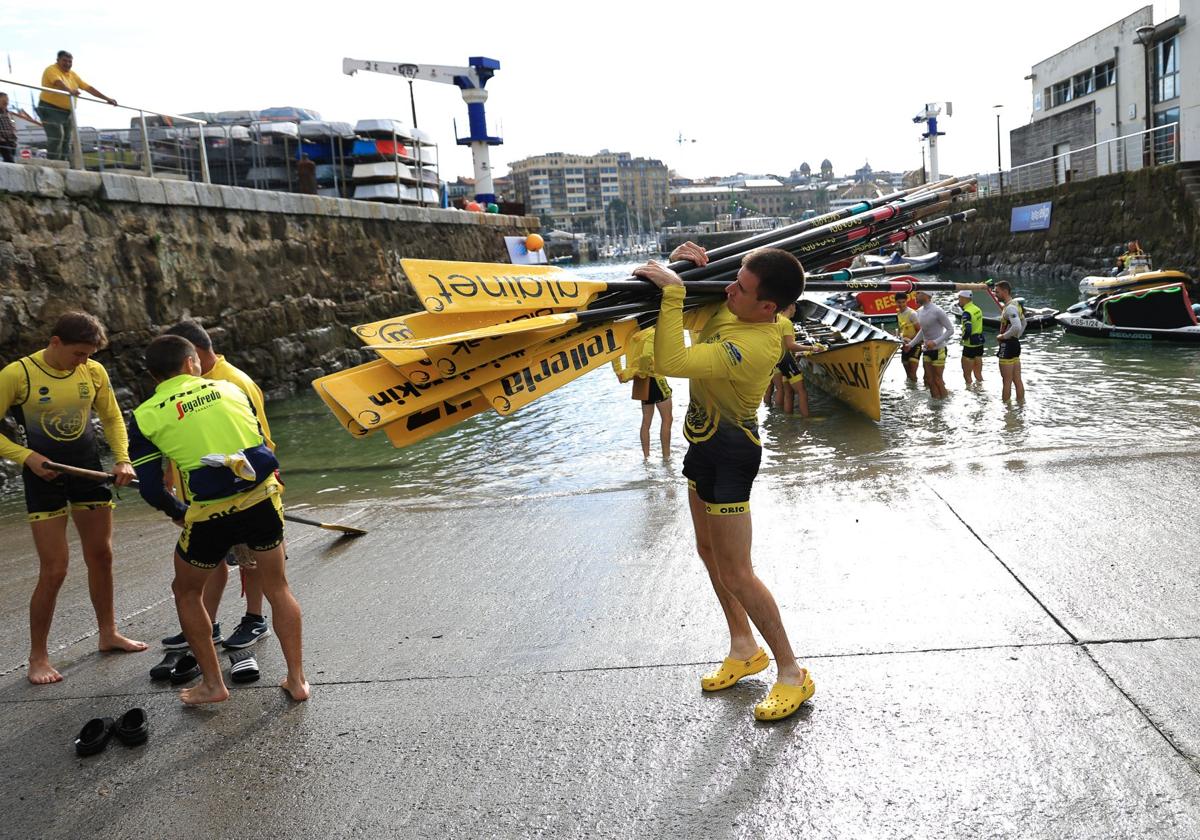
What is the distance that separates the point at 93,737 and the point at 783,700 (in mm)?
2959

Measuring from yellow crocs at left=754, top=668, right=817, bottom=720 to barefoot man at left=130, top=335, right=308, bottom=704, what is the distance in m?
2.16

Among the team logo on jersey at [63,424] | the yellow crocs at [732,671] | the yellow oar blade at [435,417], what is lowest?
the yellow crocs at [732,671]

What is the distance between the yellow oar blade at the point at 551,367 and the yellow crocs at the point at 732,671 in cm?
156

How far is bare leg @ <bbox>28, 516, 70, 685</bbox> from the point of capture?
4574 millimetres

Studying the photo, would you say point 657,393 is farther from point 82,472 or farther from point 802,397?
point 82,472

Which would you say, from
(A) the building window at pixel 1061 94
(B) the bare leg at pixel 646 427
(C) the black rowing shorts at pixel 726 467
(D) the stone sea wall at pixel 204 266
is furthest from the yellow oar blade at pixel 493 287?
(A) the building window at pixel 1061 94

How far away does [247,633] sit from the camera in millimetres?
4930

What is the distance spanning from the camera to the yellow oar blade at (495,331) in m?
4.13

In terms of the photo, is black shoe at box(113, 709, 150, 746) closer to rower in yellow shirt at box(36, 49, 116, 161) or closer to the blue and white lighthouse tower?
rower in yellow shirt at box(36, 49, 116, 161)

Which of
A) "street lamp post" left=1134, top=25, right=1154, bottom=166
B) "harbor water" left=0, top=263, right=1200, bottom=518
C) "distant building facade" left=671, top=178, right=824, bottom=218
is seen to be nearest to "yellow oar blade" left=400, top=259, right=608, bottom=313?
"harbor water" left=0, top=263, right=1200, bottom=518

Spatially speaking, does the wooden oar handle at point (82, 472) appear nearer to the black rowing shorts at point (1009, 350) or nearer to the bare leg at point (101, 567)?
the bare leg at point (101, 567)

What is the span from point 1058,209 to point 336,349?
1212 inches

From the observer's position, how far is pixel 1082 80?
41625mm

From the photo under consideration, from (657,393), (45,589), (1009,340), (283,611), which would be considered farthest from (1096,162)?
(45,589)
